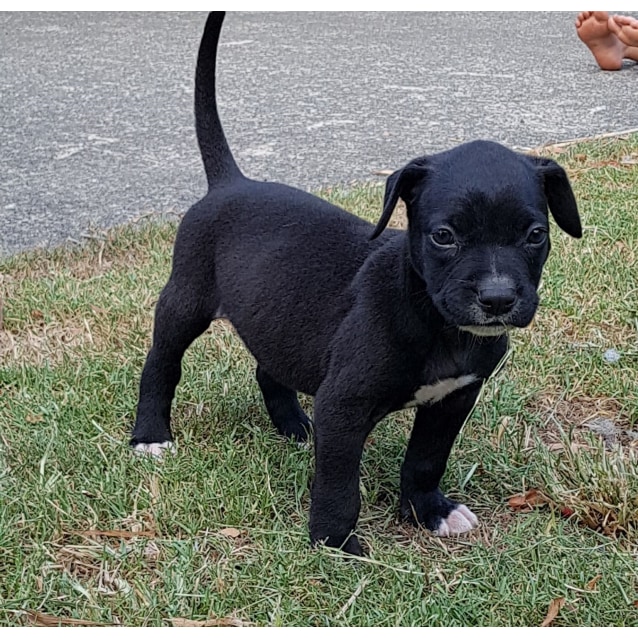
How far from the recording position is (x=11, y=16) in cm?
1391

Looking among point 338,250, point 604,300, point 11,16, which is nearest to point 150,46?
point 11,16

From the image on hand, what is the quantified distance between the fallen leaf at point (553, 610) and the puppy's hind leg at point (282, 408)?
1.24 metres

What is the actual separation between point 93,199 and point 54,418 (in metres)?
3.22

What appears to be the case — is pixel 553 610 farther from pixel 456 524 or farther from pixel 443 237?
pixel 443 237

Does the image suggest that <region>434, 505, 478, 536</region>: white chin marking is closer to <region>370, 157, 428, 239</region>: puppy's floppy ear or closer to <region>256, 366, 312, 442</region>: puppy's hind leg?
<region>256, 366, 312, 442</region>: puppy's hind leg

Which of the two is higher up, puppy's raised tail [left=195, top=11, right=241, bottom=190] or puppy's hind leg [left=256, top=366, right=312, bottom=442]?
puppy's raised tail [left=195, top=11, right=241, bottom=190]

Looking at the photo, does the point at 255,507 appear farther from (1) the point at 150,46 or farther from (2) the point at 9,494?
(1) the point at 150,46

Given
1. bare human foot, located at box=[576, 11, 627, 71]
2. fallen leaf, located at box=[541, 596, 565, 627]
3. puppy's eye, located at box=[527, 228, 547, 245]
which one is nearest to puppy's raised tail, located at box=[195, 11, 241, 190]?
puppy's eye, located at box=[527, 228, 547, 245]

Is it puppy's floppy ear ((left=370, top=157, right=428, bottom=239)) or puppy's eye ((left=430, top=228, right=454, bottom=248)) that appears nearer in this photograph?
puppy's eye ((left=430, top=228, right=454, bottom=248))

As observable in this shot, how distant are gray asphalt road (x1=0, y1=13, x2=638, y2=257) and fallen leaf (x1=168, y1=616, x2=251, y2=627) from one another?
3540mm

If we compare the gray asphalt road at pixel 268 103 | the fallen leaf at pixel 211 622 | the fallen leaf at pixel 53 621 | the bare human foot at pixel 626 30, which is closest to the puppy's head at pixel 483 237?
the fallen leaf at pixel 211 622

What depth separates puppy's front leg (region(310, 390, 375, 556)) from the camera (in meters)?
2.89

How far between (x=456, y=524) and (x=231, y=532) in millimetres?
694

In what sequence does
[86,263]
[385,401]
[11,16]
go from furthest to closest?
[11,16]
[86,263]
[385,401]
